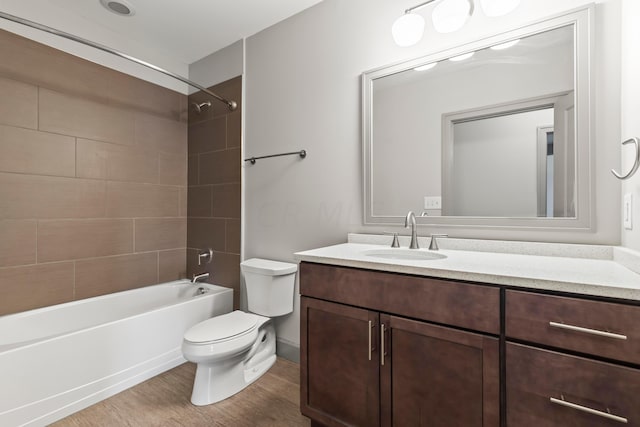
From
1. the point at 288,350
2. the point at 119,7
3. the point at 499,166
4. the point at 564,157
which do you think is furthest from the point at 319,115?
the point at 288,350

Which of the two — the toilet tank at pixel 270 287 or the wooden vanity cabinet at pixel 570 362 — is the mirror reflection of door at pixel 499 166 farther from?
the toilet tank at pixel 270 287

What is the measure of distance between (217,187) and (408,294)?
2.05 metres

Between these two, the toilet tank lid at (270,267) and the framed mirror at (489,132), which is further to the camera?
the toilet tank lid at (270,267)

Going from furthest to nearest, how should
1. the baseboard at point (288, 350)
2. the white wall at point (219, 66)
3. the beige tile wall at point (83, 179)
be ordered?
the white wall at point (219, 66), the baseboard at point (288, 350), the beige tile wall at point (83, 179)

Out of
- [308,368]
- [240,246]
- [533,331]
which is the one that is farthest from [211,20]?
[533,331]

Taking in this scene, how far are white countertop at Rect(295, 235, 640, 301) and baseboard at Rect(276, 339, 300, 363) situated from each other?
108 cm

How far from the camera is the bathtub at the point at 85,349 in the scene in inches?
58.3

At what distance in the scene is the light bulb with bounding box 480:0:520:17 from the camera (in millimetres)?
1348

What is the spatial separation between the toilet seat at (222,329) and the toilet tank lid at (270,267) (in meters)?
0.31

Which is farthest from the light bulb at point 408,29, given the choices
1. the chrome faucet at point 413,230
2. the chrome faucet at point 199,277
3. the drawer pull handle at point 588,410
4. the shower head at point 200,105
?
the chrome faucet at point 199,277

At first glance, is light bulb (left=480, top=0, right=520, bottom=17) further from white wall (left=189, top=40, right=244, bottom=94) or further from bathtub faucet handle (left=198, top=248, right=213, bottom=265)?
bathtub faucet handle (left=198, top=248, right=213, bottom=265)

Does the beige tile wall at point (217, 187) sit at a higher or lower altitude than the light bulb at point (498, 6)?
lower

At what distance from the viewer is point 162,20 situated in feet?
7.30

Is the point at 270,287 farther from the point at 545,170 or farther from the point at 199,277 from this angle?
the point at 545,170
